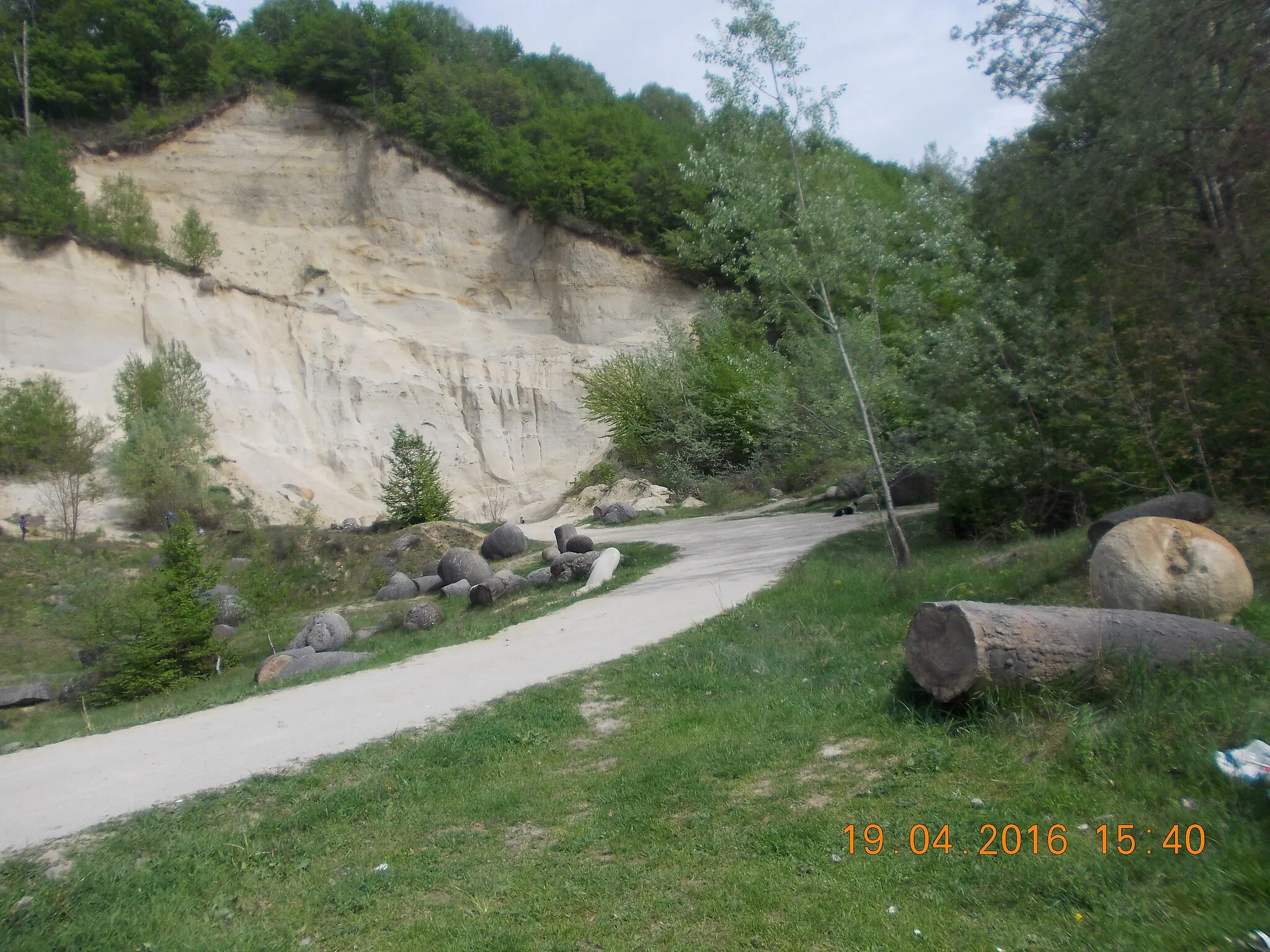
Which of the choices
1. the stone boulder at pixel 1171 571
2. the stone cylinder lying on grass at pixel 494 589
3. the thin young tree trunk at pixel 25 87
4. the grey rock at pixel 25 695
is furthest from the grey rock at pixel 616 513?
the thin young tree trunk at pixel 25 87

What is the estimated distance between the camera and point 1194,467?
959 centimetres

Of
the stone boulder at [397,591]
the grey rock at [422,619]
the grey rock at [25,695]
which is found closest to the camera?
the grey rock at [25,695]

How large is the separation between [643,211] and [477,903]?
38.4m

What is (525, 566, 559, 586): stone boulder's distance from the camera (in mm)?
14969

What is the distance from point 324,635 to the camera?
13.2 m

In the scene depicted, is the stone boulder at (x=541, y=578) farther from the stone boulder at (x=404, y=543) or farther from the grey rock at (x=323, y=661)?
the stone boulder at (x=404, y=543)

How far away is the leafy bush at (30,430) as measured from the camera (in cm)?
2502

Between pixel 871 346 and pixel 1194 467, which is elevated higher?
pixel 871 346

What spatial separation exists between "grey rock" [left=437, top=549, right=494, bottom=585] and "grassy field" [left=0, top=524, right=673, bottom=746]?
0.67 metres

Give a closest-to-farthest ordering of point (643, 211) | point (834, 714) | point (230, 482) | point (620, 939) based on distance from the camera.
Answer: point (620, 939), point (834, 714), point (230, 482), point (643, 211)

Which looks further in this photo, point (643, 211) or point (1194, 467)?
point (643, 211)

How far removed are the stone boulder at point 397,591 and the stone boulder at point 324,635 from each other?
11.4 ft

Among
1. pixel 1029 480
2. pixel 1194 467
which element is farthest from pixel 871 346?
pixel 1194 467

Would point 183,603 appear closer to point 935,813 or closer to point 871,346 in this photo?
point 871,346
